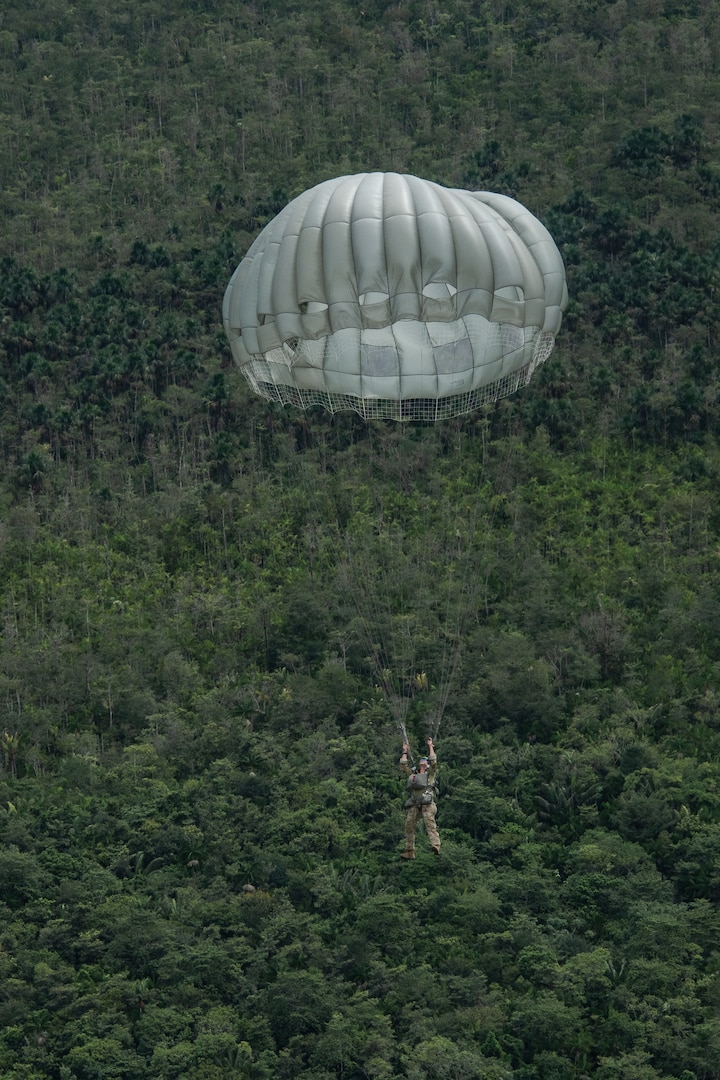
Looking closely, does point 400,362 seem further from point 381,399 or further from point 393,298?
point 393,298

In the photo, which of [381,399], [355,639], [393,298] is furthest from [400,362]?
[355,639]

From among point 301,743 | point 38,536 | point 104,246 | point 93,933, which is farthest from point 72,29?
point 93,933

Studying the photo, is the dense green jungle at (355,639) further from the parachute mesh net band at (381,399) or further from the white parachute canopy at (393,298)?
the white parachute canopy at (393,298)

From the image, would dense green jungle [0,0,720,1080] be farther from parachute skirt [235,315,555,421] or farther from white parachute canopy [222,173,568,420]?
white parachute canopy [222,173,568,420]

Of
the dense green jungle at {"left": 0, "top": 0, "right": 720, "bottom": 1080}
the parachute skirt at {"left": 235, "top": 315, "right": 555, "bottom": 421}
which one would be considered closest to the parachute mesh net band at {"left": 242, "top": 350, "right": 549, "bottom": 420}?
the parachute skirt at {"left": 235, "top": 315, "right": 555, "bottom": 421}

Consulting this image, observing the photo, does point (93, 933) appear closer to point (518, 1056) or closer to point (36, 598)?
point (518, 1056)
